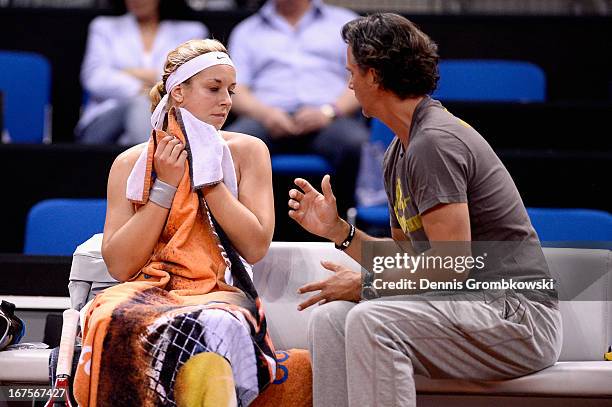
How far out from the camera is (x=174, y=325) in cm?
253

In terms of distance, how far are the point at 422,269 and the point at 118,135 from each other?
2.58m

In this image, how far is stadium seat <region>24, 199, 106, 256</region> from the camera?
12.0 ft

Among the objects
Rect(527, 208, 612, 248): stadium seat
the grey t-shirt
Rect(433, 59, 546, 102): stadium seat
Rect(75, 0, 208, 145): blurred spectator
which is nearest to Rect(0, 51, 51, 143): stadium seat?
Rect(75, 0, 208, 145): blurred spectator

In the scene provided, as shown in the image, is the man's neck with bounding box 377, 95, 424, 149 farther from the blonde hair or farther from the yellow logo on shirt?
the blonde hair

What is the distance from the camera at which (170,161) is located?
2.75 meters

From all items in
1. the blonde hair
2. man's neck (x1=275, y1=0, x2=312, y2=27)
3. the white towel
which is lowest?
the white towel

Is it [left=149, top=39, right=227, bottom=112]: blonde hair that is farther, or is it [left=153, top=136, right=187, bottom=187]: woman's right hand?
[left=149, top=39, right=227, bottom=112]: blonde hair

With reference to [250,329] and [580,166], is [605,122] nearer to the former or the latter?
[580,166]

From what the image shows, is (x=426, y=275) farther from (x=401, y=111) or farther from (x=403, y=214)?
(x=401, y=111)

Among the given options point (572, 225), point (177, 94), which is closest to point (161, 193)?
point (177, 94)

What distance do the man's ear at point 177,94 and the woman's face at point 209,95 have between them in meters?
0.01

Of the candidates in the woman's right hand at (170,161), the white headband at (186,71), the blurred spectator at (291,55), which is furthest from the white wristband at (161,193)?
the blurred spectator at (291,55)

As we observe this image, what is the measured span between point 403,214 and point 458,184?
0.25 metres

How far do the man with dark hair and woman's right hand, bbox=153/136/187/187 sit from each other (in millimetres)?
394
